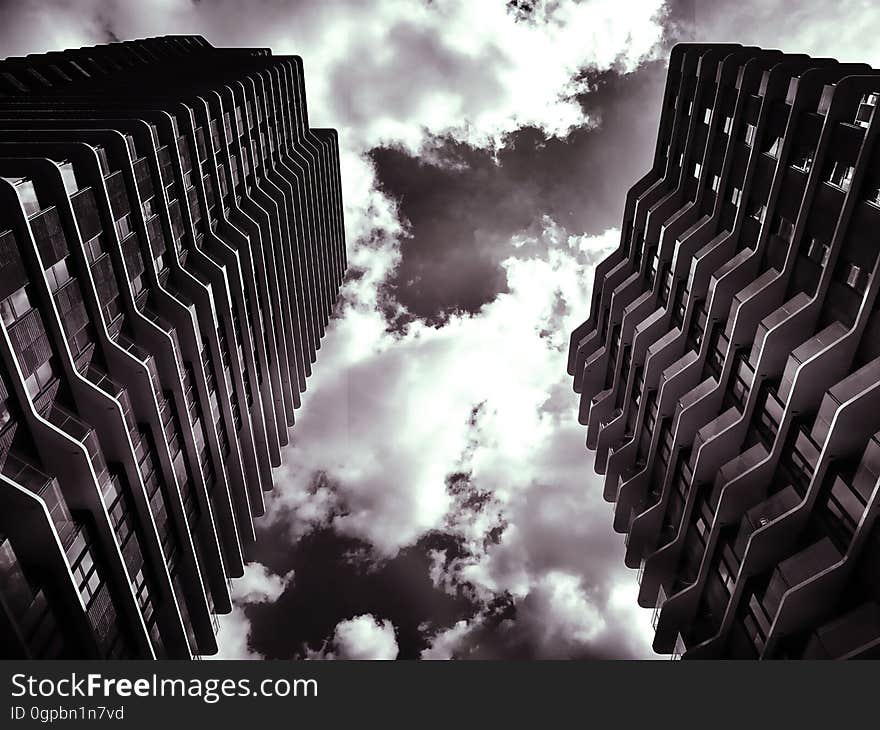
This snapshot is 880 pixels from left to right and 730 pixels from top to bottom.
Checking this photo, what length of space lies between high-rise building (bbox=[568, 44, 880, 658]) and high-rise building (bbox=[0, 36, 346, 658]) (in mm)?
27905

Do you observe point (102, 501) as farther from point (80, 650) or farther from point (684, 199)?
point (684, 199)

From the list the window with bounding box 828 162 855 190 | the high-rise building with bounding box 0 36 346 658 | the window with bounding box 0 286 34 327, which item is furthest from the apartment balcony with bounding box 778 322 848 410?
the window with bounding box 0 286 34 327

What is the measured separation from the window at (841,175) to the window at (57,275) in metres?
32.1

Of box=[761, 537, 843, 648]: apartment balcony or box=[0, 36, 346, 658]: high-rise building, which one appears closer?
box=[761, 537, 843, 648]: apartment balcony

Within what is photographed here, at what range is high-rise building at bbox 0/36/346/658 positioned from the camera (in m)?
19.3

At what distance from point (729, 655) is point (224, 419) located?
111 ft

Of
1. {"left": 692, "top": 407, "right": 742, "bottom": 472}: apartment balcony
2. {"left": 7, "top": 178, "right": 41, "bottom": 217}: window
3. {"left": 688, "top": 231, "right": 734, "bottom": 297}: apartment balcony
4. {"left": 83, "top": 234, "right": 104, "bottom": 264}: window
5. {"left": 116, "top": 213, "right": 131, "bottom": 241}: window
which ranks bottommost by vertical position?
{"left": 692, "top": 407, "right": 742, "bottom": 472}: apartment balcony

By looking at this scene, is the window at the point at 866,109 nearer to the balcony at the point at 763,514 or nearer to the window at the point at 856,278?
the window at the point at 856,278

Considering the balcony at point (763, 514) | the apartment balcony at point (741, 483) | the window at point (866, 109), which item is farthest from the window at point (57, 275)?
the window at point (866, 109)

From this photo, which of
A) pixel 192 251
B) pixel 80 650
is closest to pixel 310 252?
pixel 192 251

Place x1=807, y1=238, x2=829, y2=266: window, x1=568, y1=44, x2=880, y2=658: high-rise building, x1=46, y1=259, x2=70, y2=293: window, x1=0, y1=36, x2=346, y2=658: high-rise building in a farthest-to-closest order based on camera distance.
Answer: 1. x1=807, y1=238, x2=829, y2=266: window
2. x1=46, y1=259, x2=70, y2=293: window
3. x1=0, y1=36, x2=346, y2=658: high-rise building
4. x1=568, y1=44, x2=880, y2=658: high-rise building

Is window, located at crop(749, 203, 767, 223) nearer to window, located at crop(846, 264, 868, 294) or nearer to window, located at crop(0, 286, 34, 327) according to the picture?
window, located at crop(846, 264, 868, 294)

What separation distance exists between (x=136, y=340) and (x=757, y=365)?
3142cm

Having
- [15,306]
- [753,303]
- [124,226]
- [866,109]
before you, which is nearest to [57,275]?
[15,306]
